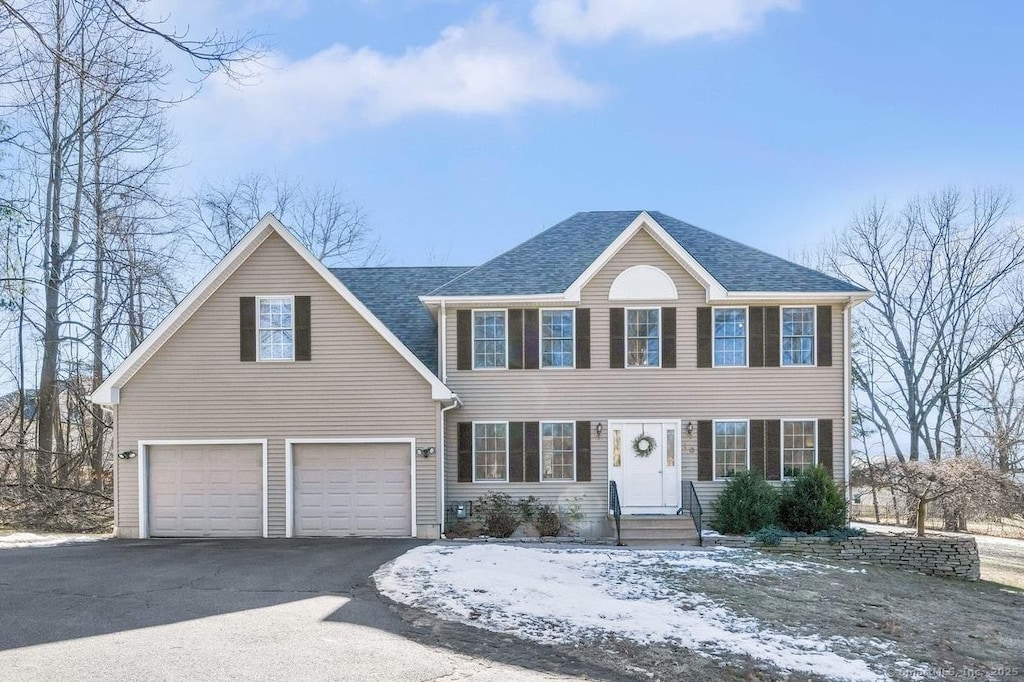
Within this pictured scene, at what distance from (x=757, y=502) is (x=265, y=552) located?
9211 millimetres

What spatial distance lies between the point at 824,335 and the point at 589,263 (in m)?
5.28

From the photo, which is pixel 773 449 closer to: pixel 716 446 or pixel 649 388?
pixel 716 446

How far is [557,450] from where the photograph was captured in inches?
614

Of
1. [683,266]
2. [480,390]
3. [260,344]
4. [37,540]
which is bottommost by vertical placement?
[37,540]

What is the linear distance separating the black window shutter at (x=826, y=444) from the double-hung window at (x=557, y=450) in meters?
5.25

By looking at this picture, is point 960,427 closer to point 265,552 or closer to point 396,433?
point 396,433

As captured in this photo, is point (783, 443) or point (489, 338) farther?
point (489, 338)

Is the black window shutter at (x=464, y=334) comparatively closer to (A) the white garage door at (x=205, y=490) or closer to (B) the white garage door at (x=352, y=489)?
(B) the white garage door at (x=352, y=489)

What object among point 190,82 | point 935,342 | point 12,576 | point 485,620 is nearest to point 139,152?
point 12,576


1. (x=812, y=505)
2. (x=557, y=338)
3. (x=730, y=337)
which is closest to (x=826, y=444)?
(x=812, y=505)

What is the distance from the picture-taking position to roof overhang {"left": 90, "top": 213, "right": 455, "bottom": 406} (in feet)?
46.8

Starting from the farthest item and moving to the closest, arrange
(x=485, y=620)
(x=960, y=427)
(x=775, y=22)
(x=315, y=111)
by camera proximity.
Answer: (x=960, y=427), (x=315, y=111), (x=775, y=22), (x=485, y=620)

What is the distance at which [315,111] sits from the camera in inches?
699

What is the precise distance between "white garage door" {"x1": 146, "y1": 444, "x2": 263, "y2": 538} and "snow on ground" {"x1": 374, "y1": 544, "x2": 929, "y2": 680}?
15.4 feet
